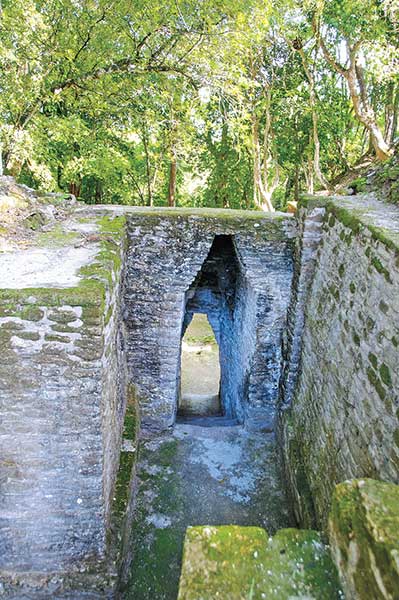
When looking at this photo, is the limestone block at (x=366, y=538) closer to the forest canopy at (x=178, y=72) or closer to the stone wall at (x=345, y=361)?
the stone wall at (x=345, y=361)

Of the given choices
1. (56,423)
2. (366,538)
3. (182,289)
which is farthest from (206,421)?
(366,538)

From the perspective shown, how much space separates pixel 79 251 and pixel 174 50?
6.28 metres

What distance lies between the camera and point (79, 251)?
438cm

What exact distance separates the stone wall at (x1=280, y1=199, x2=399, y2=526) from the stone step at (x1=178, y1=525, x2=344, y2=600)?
1170 mm

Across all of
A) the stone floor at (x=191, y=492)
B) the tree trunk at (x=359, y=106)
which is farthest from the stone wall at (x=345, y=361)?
the tree trunk at (x=359, y=106)

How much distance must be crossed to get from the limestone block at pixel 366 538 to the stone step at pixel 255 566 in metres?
0.12

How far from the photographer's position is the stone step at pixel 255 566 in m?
1.89

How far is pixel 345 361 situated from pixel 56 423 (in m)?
2.92

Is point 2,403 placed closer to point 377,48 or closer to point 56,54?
point 56,54

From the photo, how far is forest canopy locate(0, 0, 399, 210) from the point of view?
719 centimetres

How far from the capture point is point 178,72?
8602mm

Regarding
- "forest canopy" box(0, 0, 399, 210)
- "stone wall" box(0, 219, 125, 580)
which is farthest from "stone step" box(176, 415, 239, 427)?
"forest canopy" box(0, 0, 399, 210)

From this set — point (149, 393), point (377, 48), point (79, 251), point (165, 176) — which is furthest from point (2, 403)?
point (165, 176)

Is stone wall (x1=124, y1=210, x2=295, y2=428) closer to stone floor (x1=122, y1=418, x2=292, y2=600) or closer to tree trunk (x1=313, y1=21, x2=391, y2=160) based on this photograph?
stone floor (x1=122, y1=418, x2=292, y2=600)
